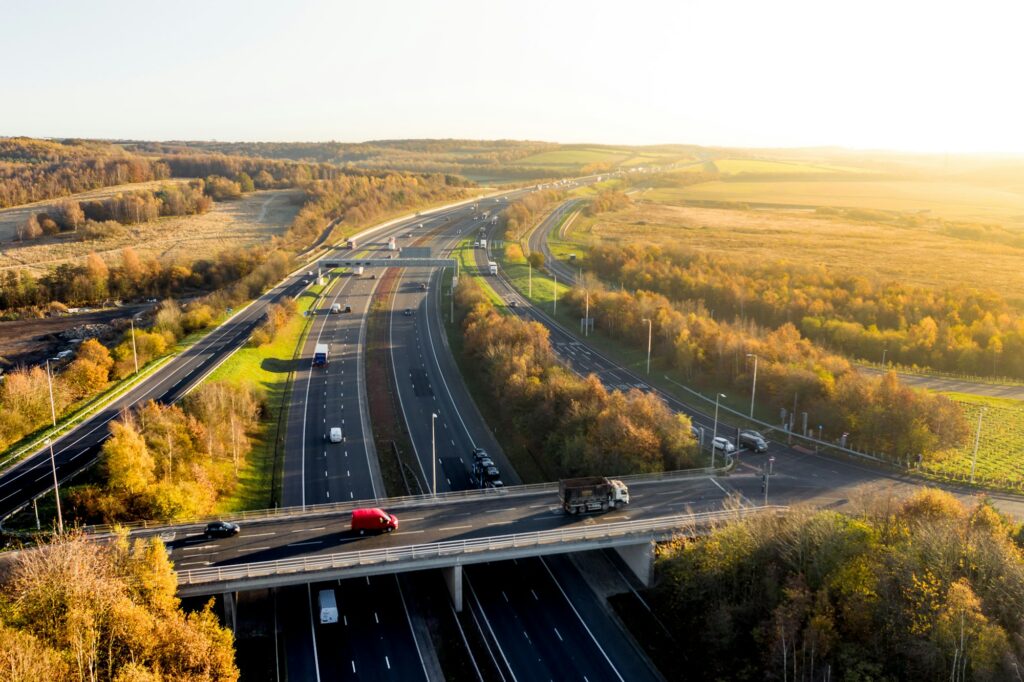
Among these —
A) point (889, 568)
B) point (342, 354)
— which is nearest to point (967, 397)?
point (889, 568)

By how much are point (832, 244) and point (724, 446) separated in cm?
10044

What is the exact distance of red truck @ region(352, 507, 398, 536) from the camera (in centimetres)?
4278

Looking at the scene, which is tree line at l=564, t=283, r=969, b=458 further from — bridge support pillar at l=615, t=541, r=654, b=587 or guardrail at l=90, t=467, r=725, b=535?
bridge support pillar at l=615, t=541, r=654, b=587

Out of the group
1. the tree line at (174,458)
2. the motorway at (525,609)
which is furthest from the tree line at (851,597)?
the tree line at (174,458)

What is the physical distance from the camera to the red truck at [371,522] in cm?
4278

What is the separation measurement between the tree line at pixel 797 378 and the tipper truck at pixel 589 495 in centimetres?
2499

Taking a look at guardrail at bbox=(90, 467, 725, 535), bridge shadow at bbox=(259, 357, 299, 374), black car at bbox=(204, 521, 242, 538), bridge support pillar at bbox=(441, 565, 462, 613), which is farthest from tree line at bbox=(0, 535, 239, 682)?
bridge shadow at bbox=(259, 357, 299, 374)

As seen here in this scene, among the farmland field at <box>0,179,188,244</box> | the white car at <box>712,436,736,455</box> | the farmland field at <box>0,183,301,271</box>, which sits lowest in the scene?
the white car at <box>712,436,736,455</box>

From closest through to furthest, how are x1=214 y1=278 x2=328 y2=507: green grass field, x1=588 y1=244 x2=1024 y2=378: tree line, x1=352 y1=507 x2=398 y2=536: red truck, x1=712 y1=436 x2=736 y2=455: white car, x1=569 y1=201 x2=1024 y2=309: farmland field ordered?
x1=352 y1=507 x2=398 y2=536: red truck < x1=214 y1=278 x2=328 y2=507: green grass field < x1=712 y1=436 x2=736 y2=455: white car < x1=588 y1=244 x2=1024 y2=378: tree line < x1=569 y1=201 x2=1024 y2=309: farmland field

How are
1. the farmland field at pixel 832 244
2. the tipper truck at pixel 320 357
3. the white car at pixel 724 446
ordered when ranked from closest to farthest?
the white car at pixel 724 446
the tipper truck at pixel 320 357
the farmland field at pixel 832 244

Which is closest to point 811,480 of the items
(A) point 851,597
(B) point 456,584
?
(A) point 851,597

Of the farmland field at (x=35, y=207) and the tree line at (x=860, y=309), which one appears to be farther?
the farmland field at (x=35, y=207)

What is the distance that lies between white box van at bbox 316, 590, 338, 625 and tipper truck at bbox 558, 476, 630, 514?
14.3 metres

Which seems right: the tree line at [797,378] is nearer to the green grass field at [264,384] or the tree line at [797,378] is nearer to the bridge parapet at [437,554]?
the bridge parapet at [437,554]
